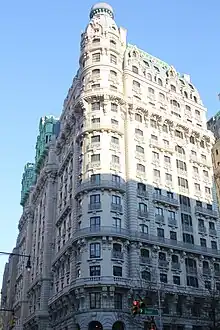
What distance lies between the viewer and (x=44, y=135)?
98.3 m

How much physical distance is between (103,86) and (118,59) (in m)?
8.06

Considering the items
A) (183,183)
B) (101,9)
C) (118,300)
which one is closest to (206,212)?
(183,183)

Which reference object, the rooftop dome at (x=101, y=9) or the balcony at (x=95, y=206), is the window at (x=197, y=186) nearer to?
the balcony at (x=95, y=206)

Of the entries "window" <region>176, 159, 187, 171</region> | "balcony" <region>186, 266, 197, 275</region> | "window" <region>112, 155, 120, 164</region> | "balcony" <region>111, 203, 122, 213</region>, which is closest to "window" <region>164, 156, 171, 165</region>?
"window" <region>176, 159, 187, 171</region>

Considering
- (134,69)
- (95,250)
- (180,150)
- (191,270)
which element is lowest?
(191,270)

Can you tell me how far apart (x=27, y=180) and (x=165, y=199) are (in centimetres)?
6315

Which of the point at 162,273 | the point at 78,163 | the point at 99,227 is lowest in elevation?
the point at 162,273

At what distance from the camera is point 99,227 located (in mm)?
57000

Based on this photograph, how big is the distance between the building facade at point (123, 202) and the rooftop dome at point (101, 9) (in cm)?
28

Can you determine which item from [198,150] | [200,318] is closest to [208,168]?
[198,150]

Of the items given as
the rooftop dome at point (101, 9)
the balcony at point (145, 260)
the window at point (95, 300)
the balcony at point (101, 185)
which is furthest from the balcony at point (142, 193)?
the rooftop dome at point (101, 9)

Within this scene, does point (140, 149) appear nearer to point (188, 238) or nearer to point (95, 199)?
point (95, 199)

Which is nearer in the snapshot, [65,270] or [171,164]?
[65,270]

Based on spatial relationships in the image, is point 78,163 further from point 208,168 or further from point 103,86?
point 208,168
